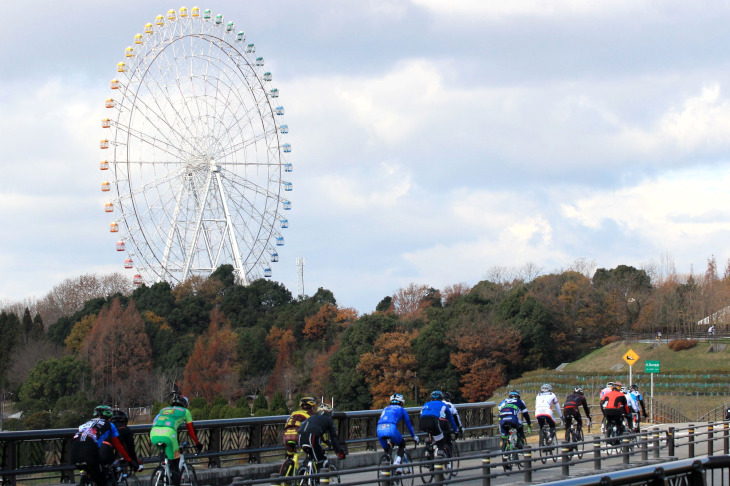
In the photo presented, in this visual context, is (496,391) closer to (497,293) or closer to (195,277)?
(497,293)

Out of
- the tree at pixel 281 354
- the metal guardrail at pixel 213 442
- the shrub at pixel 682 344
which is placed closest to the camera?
the metal guardrail at pixel 213 442

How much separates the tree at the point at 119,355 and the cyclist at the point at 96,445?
7660 centimetres

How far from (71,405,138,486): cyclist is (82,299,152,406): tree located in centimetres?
7660

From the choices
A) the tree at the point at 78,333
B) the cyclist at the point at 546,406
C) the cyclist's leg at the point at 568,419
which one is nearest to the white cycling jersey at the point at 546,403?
the cyclist at the point at 546,406

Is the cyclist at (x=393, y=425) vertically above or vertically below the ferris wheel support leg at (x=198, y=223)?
below

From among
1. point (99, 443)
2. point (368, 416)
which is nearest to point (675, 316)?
point (368, 416)

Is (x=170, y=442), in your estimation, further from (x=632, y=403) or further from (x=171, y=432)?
(x=632, y=403)

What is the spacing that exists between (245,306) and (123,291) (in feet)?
101

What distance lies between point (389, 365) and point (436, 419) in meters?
67.1

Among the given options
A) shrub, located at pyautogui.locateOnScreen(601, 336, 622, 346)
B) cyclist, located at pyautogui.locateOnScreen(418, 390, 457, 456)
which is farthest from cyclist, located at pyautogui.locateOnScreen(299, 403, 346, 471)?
shrub, located at pyautogui.locateOnScreen(601, 336, 622, 346)

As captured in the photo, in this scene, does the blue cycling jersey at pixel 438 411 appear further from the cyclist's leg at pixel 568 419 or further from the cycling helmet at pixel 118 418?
the cycling helmet at pixel 118 418

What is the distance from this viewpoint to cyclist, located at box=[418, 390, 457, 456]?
19656 millimetres

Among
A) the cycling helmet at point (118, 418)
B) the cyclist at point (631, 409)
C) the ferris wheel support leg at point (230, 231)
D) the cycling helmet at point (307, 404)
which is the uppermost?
the ferris wheel support leg at point (230, 231)

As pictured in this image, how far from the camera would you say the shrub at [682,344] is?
8731 centimetres
